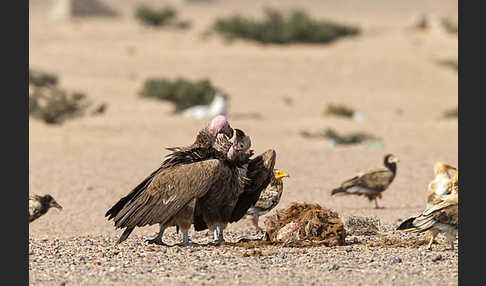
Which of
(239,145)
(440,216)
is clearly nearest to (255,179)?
(239,145)

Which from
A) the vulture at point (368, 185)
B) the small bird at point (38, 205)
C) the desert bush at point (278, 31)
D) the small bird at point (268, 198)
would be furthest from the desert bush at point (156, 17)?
the small bird at point (268, 198)

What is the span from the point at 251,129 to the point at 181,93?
497 centimetres

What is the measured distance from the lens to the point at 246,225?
1157 cm

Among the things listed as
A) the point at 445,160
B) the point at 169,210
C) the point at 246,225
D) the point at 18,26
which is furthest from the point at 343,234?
the point at 445,160

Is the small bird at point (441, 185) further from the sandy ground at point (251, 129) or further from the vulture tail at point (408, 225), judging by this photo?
the vulture tail at point (408, 225)

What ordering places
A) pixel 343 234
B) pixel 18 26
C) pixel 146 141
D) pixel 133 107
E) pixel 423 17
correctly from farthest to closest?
pixel 423 17 → pixel 133 107 → pixel 146 141 → pixel 343 234 → pixel 18 26

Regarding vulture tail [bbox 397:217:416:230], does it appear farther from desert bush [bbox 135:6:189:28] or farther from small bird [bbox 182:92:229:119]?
desert bush [bbox 135:6:189:28]

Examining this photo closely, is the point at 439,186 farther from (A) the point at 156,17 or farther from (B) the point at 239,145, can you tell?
(A) the point at 156,17

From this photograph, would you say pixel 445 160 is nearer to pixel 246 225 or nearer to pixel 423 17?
pixel 246 225

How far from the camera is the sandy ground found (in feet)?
25.7

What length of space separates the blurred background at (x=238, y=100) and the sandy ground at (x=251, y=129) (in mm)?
67

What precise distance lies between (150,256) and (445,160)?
1084 cm

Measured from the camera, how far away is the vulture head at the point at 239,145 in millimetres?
8570

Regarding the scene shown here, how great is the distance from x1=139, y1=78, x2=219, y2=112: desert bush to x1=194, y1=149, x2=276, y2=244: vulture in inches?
713
